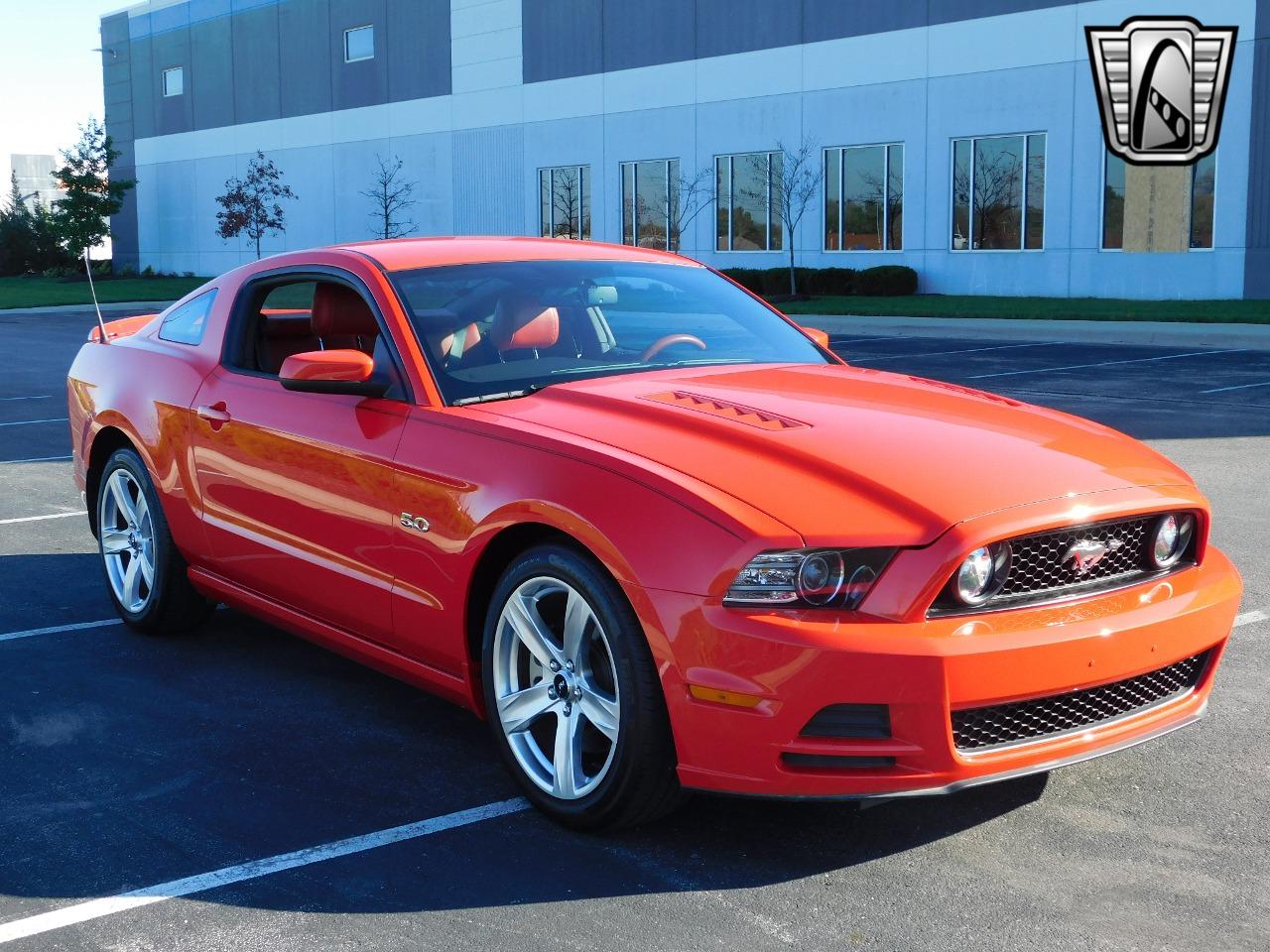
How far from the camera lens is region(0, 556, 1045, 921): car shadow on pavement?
366 cm

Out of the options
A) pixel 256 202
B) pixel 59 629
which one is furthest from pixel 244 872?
pixel 256 202

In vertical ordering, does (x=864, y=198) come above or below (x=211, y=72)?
below

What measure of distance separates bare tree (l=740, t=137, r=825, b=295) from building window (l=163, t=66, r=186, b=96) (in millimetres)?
32946

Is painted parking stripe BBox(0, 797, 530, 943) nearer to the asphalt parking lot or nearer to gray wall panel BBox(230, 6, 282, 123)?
the asphalt parking lot

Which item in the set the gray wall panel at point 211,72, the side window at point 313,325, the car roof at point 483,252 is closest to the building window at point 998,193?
the car roof at point 483,252

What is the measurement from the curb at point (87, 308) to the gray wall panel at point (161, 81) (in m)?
23.6

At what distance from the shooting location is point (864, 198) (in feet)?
124

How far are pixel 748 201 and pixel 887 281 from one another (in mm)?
6095

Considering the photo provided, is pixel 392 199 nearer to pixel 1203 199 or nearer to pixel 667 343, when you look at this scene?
pixel 1203 199

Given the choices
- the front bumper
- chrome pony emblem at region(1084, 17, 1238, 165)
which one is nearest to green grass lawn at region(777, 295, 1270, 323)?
chrome pony emblem at region(1084, 17, 1238, 165)

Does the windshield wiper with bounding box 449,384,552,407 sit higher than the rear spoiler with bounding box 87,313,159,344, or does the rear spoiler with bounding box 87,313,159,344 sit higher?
the rear spoiler with bounding box 87,313,159,344

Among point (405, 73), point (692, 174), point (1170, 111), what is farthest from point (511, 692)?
point (405, 73)

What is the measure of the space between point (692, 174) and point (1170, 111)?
1372 centimetres

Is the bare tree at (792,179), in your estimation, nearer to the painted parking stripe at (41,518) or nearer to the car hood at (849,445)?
the painted parking stripe at (41,518)
